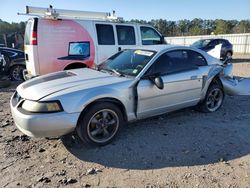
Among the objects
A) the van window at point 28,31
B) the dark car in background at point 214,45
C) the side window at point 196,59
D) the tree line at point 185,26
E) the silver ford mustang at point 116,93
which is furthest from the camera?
the tree line at point 185,26

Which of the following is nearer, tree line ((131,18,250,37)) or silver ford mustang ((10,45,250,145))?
silver ford mustang ((10,45,250,145))

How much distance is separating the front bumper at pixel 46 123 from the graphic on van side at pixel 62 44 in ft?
11.2

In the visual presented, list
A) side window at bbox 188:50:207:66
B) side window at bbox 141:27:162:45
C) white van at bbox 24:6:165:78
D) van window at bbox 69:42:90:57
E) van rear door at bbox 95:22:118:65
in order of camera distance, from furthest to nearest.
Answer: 1. side window at bbox 141:27:162:45
2. van rear door at bbox 95:22:118:65
3. van window at bbox 69:42:90:57
4. white van at bbox 24:6:165:78
5. side window at bbox 188:50:207:66

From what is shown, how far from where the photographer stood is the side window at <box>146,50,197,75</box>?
457 cm

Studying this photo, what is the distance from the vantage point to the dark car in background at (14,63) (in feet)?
32.9

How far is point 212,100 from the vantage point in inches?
226

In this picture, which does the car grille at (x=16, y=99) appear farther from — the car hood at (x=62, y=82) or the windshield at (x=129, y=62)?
the windshield at (x=129, y=62)

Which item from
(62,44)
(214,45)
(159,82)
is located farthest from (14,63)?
(214,45)

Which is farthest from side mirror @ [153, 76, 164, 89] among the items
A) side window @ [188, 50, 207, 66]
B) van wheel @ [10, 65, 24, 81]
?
van wheel @ [10, 65, 24, 81]

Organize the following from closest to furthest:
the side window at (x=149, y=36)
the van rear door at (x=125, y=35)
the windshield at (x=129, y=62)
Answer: the windshield at (x=129, y=62) → the van rear door at (x=125, y=35) → the side window at (x=149, y=36)

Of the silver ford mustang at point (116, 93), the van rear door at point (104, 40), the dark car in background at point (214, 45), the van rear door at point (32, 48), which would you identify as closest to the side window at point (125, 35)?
the van rear door at point (104, 40)

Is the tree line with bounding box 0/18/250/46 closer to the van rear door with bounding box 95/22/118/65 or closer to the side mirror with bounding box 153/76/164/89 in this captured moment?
the van rear door with bounding box 95/22/118/65

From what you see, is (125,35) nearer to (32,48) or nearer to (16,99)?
(32,48)

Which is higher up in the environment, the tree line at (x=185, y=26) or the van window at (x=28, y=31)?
the tree line at (x=185, y=26)
